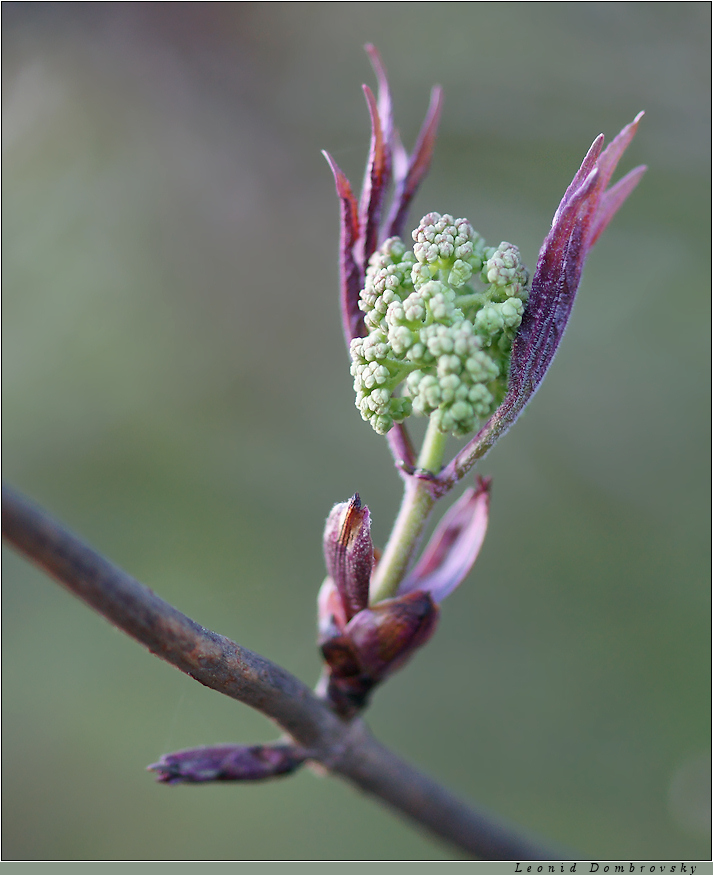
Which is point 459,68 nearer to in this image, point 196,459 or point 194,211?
point 194,211

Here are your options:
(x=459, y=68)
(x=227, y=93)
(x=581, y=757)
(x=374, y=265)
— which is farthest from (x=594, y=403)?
(x=227, y=93)

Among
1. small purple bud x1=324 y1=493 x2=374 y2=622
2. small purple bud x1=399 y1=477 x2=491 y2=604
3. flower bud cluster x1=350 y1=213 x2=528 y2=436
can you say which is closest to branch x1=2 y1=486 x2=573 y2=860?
small purple bud x1=324 y1=493 x2=374 y2=622

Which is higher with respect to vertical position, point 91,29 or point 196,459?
point 91,29

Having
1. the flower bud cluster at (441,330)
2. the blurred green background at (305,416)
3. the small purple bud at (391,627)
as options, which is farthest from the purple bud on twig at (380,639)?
the blurred green background at (305,416)

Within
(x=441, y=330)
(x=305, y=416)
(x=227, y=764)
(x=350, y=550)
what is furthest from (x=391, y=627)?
(x=305, y=416)

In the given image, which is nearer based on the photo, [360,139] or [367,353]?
[367,353]
